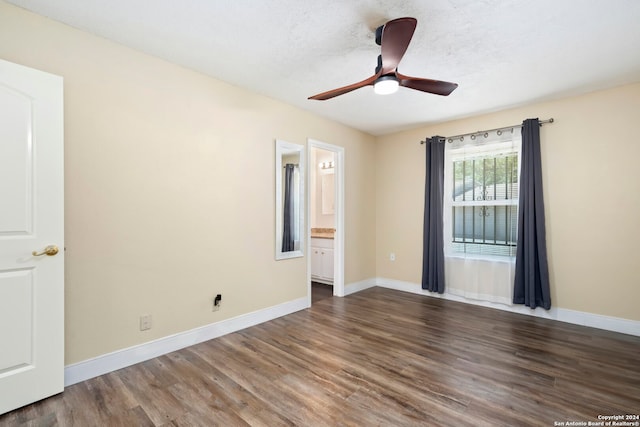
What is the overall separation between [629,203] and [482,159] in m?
1.50

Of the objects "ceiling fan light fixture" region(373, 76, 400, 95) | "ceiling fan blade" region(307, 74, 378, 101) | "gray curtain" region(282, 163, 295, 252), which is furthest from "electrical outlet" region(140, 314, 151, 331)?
"ceiling fan light fixture" region(373, 76, 400, 95)

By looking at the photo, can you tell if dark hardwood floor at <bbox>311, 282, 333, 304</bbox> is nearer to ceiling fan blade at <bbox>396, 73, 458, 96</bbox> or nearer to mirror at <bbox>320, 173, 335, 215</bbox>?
mirror at <bbox>320, 173, 335, 215</bbox>

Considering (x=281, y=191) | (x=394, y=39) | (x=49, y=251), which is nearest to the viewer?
(x=394, y=39)

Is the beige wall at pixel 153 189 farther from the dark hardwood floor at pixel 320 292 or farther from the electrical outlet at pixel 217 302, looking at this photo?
the dark hardwood floor at pixel 320 292

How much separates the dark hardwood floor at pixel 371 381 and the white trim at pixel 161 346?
7cm

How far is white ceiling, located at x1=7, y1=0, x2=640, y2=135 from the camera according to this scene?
6.27 ft

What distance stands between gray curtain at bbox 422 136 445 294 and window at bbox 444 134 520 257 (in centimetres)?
10

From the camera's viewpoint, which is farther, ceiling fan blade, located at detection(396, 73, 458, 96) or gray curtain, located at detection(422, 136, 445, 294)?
gray curtain, located at detection(422, 136, 445, 294)

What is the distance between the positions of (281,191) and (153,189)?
1.42 m

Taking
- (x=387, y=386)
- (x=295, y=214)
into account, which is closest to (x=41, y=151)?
(x=295, y=214)

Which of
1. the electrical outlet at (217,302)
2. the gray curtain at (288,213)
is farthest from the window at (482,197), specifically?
the electrical outlet at (217,302)

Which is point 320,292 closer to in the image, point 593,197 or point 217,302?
point 217,302

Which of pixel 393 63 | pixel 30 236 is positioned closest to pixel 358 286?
pixel 393 63

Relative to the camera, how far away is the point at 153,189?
99.2 inches
